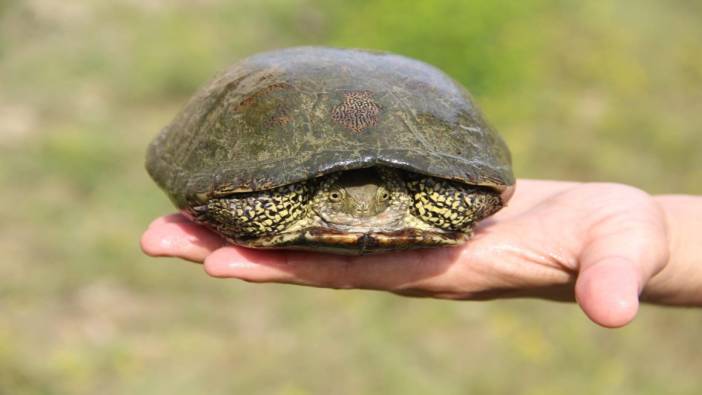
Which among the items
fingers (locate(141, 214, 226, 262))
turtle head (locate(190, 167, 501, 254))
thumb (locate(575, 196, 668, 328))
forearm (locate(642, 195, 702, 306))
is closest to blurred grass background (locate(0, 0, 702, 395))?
fingers (locate(141, 214, 226, 262))

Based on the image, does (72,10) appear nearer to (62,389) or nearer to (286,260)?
(62,389)

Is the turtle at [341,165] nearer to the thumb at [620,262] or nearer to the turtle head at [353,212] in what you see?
the turtle head at [353,212]

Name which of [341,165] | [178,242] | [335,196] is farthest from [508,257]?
[178,242]

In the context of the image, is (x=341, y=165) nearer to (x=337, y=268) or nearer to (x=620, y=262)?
(x=337, y=268)

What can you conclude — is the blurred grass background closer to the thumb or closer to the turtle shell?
the turtle shell

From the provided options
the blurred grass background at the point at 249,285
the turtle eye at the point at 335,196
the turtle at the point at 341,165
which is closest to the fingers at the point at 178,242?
the turtle at the point at 341,165

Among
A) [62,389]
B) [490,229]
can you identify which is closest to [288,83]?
[490,229]
